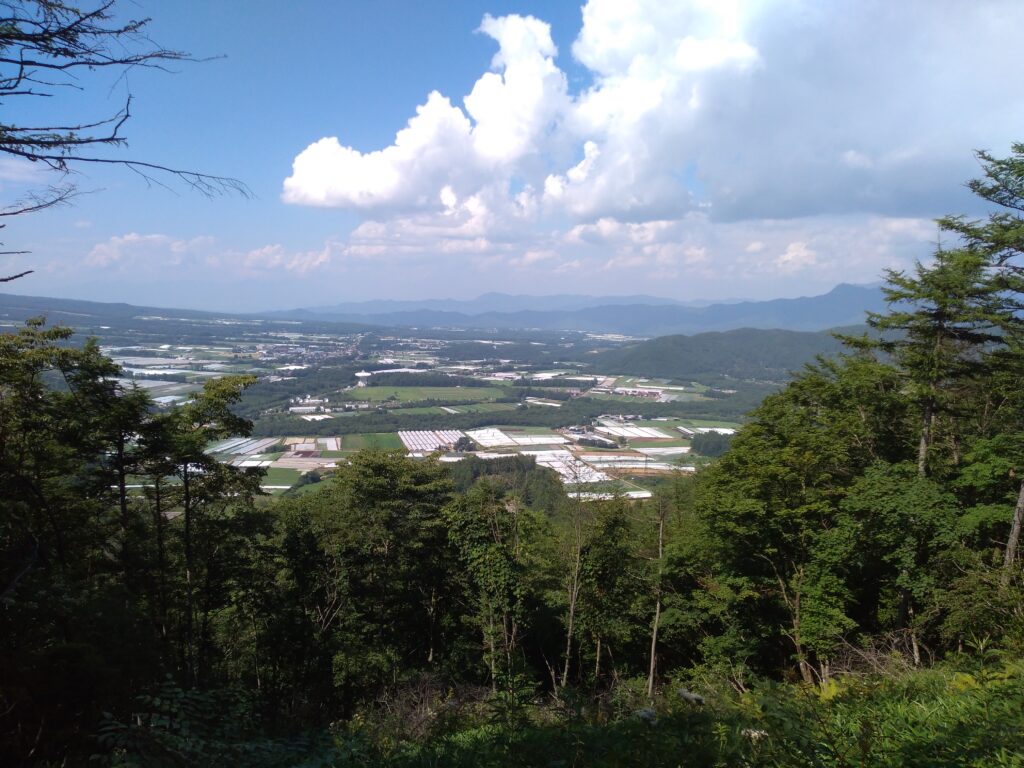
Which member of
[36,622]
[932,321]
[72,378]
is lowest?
[36,622]

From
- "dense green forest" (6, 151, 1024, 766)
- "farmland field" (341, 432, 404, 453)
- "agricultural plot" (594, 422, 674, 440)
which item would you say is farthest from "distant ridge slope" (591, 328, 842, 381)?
"dense green forest" (6, 151, 1024, 766)

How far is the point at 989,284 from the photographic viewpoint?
879 centimetres

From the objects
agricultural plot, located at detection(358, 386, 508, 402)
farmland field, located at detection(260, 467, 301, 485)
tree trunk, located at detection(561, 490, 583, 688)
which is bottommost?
farmland field, located at detection(260, 467, 301, 485)

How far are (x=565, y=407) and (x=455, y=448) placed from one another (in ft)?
96.9

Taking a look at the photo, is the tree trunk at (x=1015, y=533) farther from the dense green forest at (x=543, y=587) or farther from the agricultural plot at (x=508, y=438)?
the agricultural plot at (x=508, y=438)

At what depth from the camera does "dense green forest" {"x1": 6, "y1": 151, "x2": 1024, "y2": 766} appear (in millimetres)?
4223

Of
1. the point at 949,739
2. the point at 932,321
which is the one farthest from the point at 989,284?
the point at 949,739

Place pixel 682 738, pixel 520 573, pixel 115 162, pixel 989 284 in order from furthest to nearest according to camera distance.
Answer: pixel 520 573 < pixel 989 284 < pixel 682 738 < pixel 115 162

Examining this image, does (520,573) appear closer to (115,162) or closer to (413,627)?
(413,627)

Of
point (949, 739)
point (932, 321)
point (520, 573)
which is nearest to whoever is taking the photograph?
point (949, 739)

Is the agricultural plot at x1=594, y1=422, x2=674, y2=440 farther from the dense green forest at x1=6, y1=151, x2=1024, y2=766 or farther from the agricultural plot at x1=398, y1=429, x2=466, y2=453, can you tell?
the dense green forest at x1=6, y1=151, x2=1024, y2=766

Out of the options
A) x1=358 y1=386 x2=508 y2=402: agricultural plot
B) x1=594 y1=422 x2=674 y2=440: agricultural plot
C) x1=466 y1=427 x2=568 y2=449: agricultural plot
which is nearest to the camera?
x1=466 y1=427 x2=568 y2=449: agricultural plot

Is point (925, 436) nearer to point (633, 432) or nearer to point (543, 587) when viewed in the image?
point (543, 587)

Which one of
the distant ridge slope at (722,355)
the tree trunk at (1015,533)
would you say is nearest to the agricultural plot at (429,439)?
the tree trunk at (1015,533)
